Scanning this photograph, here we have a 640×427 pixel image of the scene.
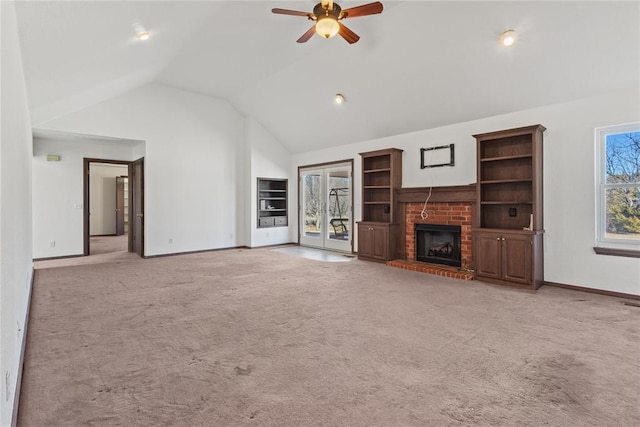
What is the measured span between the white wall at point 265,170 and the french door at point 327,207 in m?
0.43

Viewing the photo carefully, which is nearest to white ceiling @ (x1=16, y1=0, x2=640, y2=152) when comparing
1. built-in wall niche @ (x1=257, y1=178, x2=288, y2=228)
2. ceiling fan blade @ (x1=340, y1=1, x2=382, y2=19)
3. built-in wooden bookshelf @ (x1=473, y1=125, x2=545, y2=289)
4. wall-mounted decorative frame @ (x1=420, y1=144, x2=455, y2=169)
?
wall-mounted decorative frame @ (x1=420, y1=144, x2=455, y2=169)

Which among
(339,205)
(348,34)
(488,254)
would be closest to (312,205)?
(339,205)

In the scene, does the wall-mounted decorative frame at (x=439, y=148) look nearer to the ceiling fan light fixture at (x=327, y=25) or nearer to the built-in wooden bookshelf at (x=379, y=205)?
the built-in wooden bookshelf at (x=379, y=205)

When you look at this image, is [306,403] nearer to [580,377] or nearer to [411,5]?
[580,377]

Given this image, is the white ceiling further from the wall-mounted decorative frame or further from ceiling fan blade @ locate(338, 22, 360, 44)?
ceiling fan blade @ locate(338, 22, 360, 44)

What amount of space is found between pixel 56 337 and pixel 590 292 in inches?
244

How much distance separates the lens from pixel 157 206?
7.46 meters

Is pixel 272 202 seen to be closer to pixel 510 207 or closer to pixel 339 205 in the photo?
pixel 339 205

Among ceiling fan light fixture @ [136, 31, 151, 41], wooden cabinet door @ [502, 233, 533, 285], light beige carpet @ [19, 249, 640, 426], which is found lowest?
light beige carpet @ [19, 249, 640, 426]

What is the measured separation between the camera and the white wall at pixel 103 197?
36.9 feet

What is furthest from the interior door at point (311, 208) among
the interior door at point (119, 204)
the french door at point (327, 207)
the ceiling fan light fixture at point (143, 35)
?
the interior door at point (119, 204)

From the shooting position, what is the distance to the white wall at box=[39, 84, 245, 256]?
6973mm

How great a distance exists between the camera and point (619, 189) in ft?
14.5

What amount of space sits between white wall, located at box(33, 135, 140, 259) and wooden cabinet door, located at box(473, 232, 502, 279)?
7.55 metres
